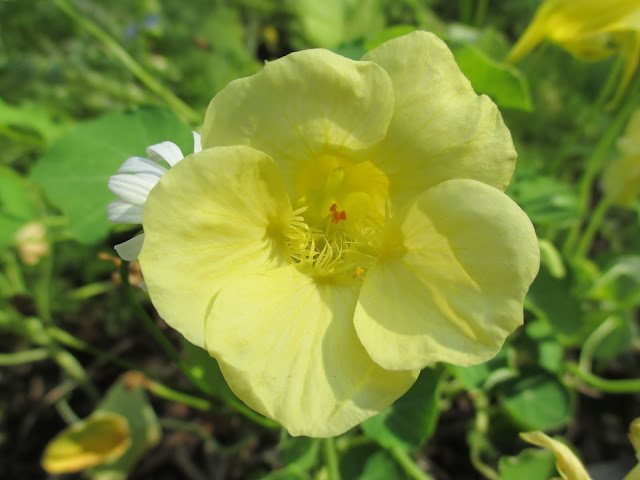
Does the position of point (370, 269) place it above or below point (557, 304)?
above

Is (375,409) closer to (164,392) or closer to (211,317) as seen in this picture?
(211,317)

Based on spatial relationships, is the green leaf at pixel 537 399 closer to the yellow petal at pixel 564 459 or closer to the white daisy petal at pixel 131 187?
the yellow petal at pixel 564 459

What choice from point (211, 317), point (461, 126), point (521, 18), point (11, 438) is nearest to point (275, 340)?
point (211, 317)

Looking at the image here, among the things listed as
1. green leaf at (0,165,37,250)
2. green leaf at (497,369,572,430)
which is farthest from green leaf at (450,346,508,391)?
green leaf at (0,165,37,250)

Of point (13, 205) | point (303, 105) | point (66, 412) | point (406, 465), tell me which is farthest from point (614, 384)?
point (13, 205)

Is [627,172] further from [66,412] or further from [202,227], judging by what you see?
[66,412]

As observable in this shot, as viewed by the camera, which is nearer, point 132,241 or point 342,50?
point 132,241

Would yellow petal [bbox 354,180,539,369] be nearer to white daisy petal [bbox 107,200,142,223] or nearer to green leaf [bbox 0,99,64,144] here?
white daisy petal [bbox 107,200,142,223]
